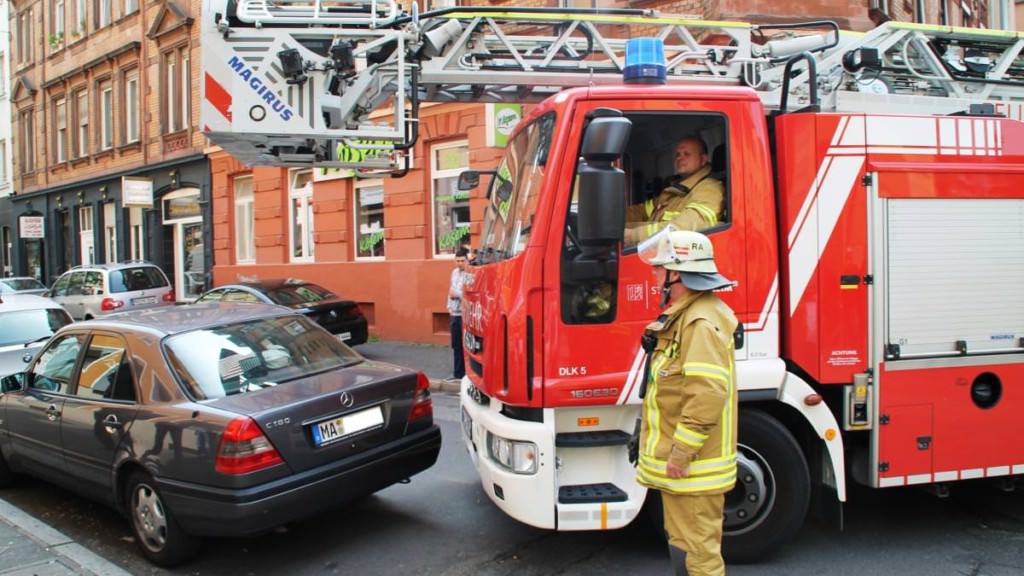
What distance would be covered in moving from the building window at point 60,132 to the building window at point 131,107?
5.65m

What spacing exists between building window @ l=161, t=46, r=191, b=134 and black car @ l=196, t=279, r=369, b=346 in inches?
451

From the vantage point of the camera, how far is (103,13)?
25.2 metres

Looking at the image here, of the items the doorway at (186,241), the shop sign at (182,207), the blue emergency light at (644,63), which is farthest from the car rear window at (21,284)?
the blue emergency light at (644,63)

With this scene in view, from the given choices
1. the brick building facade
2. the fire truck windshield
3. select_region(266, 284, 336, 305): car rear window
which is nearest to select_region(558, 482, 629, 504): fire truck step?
the fire truck windshield

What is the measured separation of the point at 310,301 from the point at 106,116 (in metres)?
18.7

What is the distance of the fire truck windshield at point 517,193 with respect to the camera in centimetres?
391

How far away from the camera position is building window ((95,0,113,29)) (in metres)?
25.0

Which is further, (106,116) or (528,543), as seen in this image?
(106,116)

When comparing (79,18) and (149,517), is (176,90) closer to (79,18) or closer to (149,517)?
(79,18)

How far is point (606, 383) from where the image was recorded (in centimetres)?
376

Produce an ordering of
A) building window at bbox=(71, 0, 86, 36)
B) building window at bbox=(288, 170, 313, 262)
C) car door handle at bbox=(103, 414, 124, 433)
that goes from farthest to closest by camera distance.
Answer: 1. building window at bbox=(71, 0, 86, 36)
2. building window at bbox=(288, 170, 313, 262)
3. car door handle at bbox=(103, 414, 124, 433)

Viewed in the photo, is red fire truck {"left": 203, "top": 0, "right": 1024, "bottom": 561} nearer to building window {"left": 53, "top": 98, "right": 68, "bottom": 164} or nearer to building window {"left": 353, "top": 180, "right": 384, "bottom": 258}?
building window {"left": 353, "top": 180, "right": 384, "bottom": 258}

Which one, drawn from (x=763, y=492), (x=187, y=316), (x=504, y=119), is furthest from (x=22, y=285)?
(x=763, y=492)

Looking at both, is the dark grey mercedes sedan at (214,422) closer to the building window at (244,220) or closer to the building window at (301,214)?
the building window at (301,214)
